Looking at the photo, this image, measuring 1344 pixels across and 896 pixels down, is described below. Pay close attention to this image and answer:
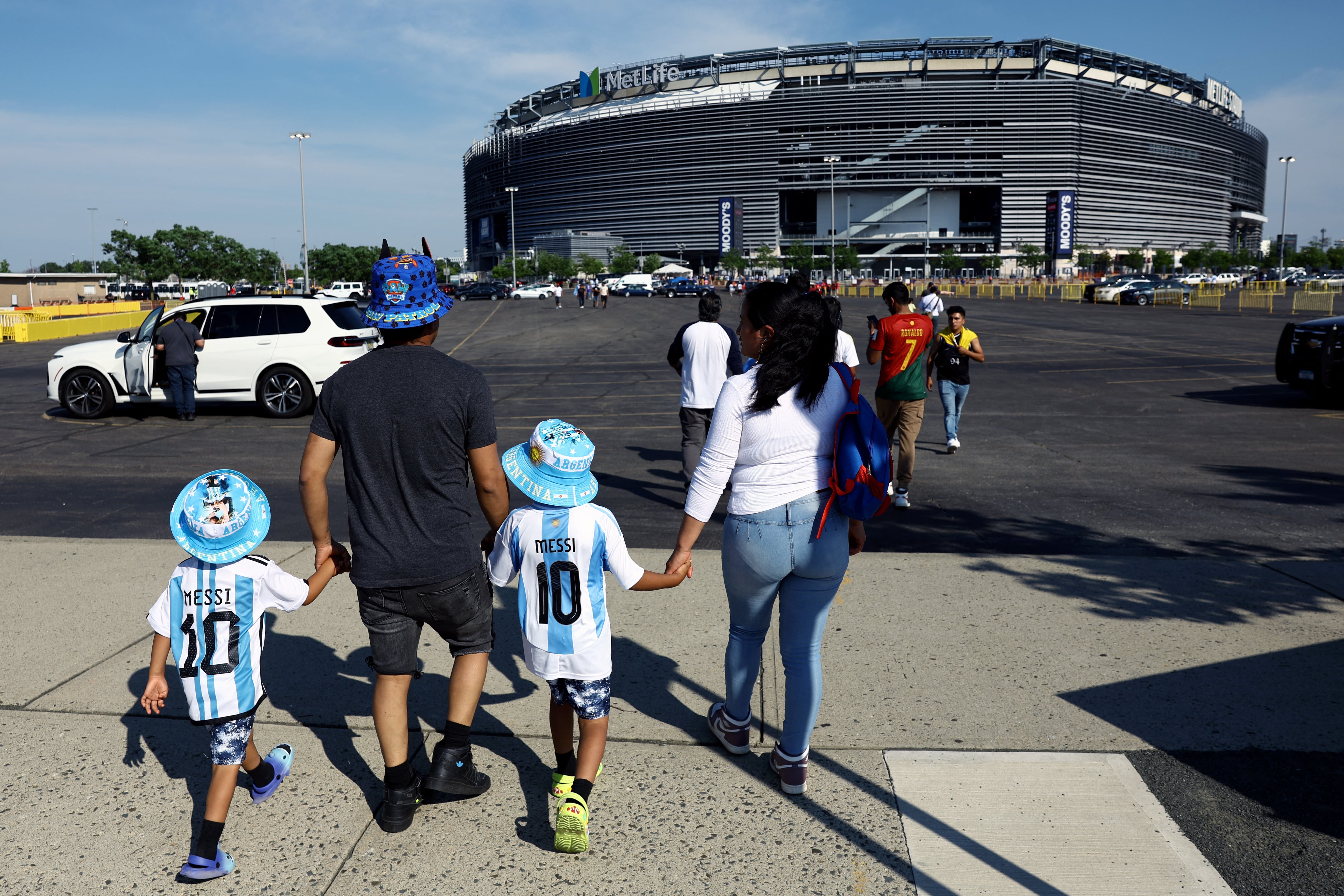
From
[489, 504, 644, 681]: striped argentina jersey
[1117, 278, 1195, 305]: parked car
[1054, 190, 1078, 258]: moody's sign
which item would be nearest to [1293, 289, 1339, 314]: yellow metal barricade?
[1117, 278, 1195, 305]: parked car

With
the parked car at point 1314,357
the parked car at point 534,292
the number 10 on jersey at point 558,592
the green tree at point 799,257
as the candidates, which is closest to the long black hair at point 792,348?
the number 10 on jersey at point 558,592

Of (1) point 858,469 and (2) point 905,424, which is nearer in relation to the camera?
(1) point 858,469

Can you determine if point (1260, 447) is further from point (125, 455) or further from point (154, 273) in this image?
point (154, 273)

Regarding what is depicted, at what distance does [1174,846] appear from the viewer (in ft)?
9.91

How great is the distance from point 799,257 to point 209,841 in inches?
4848

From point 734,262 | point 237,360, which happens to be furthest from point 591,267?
point 237,360

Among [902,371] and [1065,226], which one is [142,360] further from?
[1065,226]

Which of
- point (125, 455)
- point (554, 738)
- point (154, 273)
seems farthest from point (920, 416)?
point (154, 273)

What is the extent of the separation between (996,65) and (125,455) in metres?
138

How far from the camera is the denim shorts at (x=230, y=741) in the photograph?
3.01 meters

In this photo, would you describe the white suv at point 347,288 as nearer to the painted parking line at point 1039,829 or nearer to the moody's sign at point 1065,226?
the painted parking line at point 1039,829

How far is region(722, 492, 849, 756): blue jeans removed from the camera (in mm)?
3166

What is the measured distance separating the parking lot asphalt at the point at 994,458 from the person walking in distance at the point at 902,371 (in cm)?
44

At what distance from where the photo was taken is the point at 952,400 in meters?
9.89
